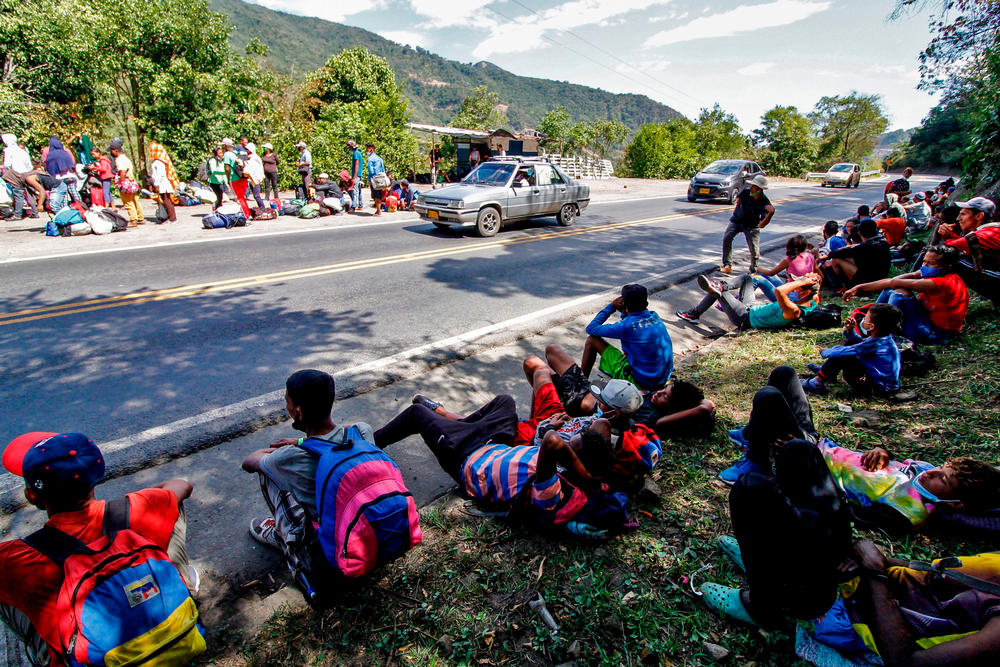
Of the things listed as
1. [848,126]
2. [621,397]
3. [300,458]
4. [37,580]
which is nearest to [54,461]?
[37,580]

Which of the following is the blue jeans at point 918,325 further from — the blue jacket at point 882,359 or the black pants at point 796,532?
the black pants at point 796,532

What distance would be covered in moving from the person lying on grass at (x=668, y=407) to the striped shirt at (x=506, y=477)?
3.10 feet

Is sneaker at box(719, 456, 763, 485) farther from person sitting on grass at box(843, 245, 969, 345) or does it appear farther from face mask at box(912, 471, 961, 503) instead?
person sitting on grass at box(843, 245, 969, 345)

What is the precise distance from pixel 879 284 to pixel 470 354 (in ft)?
15.4

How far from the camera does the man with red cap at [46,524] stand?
190 cm

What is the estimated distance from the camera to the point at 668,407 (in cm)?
401

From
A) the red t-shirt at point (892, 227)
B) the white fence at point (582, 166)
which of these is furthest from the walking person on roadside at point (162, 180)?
the white fence at point (582, 166)

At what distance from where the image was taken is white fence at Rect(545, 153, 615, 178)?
32312 mm

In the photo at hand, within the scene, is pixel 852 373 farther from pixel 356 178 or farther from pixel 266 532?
pixel 356 178

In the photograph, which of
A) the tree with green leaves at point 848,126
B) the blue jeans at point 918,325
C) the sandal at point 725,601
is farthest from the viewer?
the tree with green leaves at point 848,126

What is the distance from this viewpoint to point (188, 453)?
369cm

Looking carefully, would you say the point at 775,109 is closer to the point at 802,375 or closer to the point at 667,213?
the point at 667,213

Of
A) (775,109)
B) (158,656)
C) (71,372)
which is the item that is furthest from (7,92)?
(775,109)

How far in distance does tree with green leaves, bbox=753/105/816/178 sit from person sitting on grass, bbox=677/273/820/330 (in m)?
42.0
